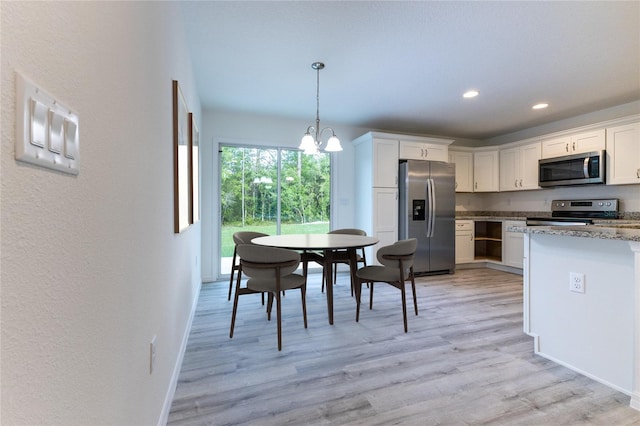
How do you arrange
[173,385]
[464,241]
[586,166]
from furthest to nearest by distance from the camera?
[464,241] < [586,166] < [173,385]

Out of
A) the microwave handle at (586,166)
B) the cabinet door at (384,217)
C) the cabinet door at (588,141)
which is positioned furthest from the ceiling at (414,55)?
the cabinet door at (384,217)

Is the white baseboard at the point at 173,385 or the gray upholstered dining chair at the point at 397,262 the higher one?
the gray upholstered dining chair at the point at 397,262

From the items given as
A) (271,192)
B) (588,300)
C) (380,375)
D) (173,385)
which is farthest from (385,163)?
(173,385)

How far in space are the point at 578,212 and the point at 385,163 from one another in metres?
2.85

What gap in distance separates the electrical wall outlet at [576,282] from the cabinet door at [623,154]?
2783 mm

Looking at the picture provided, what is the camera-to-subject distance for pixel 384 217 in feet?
14.8

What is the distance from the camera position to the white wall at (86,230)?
1.48 ft

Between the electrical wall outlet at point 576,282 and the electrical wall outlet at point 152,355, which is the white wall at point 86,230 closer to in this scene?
the electrical wall outlet at point 152,355

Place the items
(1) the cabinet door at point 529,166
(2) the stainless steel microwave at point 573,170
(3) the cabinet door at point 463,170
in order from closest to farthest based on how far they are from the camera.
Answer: (2) the stainless steel microwave at point 573,170 < (1) the cabinet door at point 529,166 < (3) the cabinet door at point 463,170

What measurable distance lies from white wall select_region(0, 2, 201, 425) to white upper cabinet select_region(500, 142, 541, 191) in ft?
17.6

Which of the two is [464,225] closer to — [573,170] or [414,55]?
[573,170]

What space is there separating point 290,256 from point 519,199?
4.87 metres

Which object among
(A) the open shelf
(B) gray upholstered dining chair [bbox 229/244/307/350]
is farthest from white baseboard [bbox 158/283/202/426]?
(A) the open shelf

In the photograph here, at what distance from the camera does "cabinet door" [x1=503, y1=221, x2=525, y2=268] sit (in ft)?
15.3
